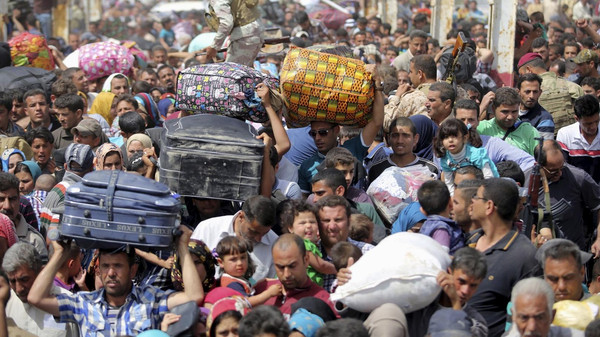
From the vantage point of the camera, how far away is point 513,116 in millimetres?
9500

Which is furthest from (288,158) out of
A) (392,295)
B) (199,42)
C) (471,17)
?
(471,17)

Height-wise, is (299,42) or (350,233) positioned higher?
(350,233)

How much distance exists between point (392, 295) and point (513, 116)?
4.04 metres

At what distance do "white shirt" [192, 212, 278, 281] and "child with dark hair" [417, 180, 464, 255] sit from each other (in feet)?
3.44

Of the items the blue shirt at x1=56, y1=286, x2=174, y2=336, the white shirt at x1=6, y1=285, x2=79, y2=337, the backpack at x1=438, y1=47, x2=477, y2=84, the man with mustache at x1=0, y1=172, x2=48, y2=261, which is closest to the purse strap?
the blue shirt at x1=56, y1=286, x2=174, y2=336

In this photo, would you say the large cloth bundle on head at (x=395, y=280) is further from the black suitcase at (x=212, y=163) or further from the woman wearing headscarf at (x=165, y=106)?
the woman wearing headscarf at (x=165, y=106)

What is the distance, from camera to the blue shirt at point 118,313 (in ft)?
20.4

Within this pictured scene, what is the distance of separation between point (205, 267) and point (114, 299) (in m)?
0.62

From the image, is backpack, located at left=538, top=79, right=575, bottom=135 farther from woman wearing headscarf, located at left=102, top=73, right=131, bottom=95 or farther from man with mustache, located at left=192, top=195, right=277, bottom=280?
man with mustache, located at left=192, top=195, right=277, bottom=280

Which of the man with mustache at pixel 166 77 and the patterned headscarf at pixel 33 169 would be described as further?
the man with mustache at pixel 166 77

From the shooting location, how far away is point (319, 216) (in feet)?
23.4

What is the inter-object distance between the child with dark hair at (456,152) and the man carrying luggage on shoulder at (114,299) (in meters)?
2.66

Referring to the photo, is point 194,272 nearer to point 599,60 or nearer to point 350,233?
point 350,233

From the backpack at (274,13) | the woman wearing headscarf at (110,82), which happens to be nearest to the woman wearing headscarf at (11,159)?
the woman wearing headscarf at (110,82)
